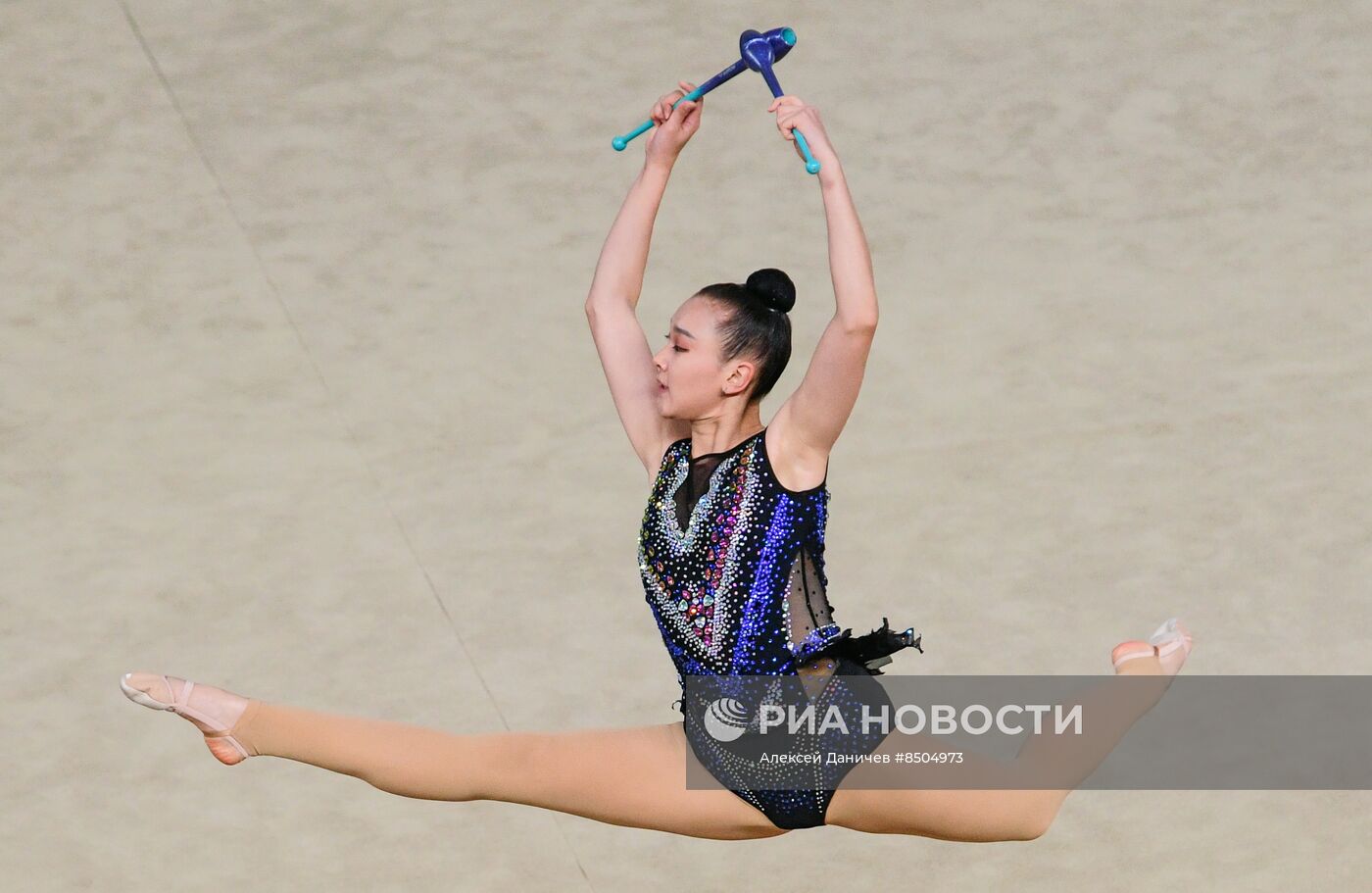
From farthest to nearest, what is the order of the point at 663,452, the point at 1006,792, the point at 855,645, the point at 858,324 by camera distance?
the point at 663,452 < the point at 855,645 < the point at 1006,792 < the point at 858,324

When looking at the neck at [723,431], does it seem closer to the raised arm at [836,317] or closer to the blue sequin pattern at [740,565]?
the blue sequin pattern at [740,565]

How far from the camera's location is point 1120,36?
7270 millimetres

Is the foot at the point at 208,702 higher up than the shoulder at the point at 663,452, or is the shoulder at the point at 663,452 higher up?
the shoulder at the point at 663,452

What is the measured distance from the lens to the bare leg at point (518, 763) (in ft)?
11.2

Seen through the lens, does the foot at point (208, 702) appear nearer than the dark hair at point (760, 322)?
No

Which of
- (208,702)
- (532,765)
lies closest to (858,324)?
(532,765)

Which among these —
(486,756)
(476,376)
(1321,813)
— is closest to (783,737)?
(486,756)

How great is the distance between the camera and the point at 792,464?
10.8 ft

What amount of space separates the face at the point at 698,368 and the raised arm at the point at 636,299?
0.20 metres

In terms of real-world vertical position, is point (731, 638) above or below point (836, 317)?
below

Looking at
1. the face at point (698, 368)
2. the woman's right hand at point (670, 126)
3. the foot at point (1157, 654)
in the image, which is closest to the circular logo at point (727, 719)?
the face at point (698, 368)

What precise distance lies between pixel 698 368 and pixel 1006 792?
0.82 meters

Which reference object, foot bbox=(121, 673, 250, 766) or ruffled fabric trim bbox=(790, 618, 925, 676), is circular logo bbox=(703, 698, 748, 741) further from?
foot bbox=(121, 673, 250, 766)

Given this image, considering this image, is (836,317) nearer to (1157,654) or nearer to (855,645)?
(855,645)
